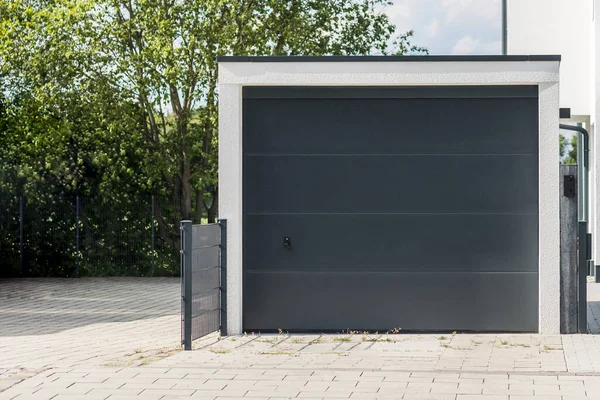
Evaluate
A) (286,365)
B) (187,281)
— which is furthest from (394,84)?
(286,365)

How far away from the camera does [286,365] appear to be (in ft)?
31.0

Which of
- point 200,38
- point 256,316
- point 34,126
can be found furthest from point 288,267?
point 34,126

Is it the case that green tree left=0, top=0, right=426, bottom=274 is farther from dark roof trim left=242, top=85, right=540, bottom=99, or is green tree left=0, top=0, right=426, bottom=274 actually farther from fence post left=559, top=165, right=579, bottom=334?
fence post left=559, top=165, right=579, bottom=334

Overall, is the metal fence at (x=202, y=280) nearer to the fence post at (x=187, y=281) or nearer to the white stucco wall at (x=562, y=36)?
the fence post at (x=187, y=281)

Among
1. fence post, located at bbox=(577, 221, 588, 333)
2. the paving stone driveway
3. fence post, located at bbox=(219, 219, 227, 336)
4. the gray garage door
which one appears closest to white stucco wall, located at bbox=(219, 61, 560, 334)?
fence post, located at bbox=(219, 219, 227, 336)

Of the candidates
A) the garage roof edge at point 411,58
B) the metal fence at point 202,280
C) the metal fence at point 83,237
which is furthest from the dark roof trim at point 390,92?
the metal fence at point 83,237

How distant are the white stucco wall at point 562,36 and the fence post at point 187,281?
12.1 m

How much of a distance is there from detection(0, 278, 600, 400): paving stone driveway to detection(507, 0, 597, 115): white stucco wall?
807cm

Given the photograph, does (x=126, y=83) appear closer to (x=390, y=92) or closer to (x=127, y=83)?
(x=127, y=83)

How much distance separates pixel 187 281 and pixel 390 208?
8.59 ft

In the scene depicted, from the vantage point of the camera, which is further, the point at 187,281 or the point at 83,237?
the point at 83,237

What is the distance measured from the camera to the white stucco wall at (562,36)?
20875 mm

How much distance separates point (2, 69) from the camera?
22.7m

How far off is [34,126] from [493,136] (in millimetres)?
13333
